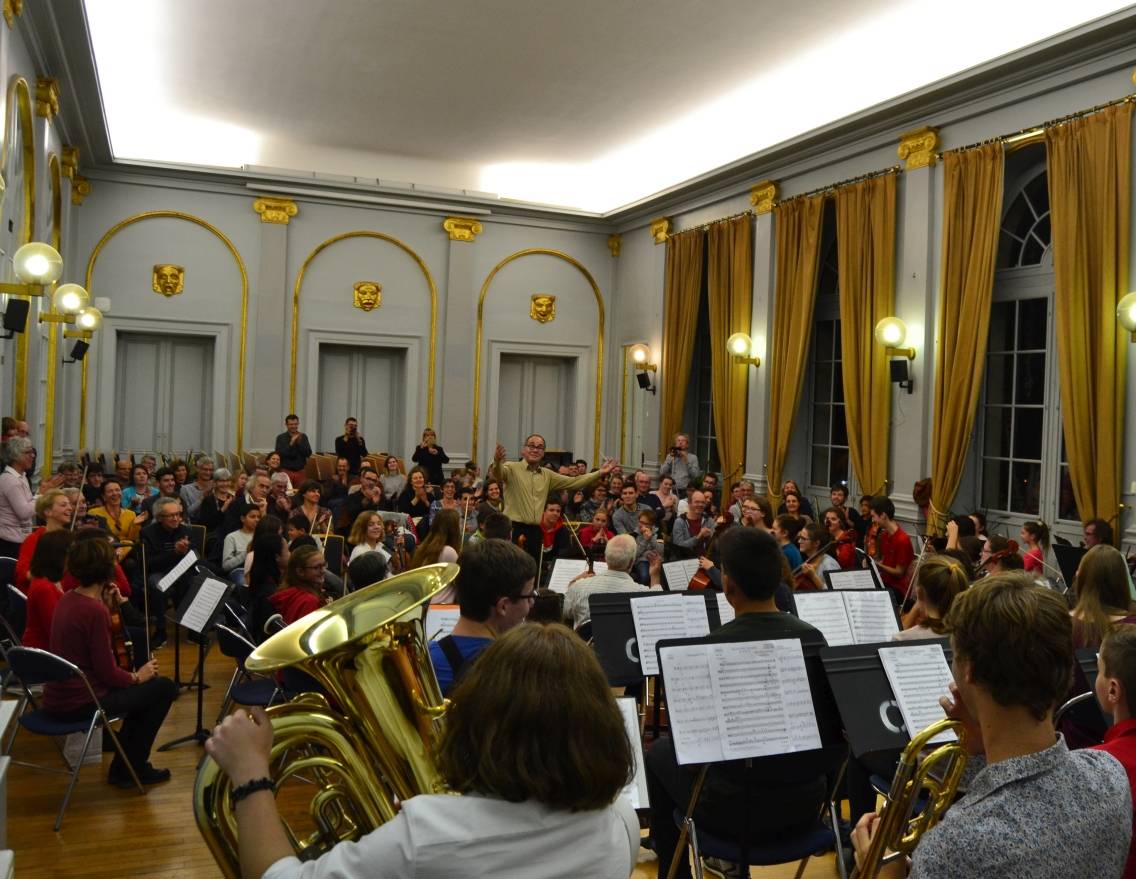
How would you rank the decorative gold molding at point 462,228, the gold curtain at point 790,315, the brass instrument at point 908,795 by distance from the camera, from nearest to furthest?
the brass instrument at point 908,795 → the gold curtain at point 790,315 → the decorative gold molding at point 462,228

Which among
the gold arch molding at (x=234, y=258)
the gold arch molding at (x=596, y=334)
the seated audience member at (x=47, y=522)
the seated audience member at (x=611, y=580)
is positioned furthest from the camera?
the gold arch molding at (x=596, y=334)

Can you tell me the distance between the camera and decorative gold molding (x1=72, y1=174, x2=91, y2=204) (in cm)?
1216

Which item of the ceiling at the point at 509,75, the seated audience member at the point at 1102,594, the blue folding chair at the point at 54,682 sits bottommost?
the blue folding chair at the point at 54,682

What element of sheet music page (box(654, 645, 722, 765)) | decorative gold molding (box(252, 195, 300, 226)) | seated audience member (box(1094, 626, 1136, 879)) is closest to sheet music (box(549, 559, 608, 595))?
sheet music page (box(654, 645, 722, 765))

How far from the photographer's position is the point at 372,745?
1747mm

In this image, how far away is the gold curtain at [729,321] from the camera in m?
11.6

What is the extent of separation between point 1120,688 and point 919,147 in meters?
7.86

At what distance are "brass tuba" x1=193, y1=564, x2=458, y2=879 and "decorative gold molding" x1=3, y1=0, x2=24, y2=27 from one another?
6.51 meters

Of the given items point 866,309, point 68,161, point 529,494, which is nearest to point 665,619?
point 529,494

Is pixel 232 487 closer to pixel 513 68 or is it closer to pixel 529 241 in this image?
pixel 513 68

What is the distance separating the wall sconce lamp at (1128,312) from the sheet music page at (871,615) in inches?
142

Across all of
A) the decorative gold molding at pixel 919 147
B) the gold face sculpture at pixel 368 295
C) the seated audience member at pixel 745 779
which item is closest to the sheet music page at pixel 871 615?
the seated audience member at pixel 745 779

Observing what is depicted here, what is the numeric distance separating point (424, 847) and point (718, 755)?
151cm

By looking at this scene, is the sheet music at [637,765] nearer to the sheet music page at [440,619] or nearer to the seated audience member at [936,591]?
the sheet music page at [440,619]
